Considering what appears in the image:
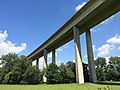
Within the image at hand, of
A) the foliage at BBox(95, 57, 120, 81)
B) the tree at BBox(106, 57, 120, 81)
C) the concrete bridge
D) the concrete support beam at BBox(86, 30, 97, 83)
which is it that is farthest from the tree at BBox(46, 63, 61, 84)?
the tree at BBox(106, 57, 120, 81)

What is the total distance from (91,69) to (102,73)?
48.3 m

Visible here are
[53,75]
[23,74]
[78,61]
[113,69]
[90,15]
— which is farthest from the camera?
[113,69]

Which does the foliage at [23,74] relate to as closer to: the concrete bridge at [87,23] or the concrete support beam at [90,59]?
the concrete bridge at [87,23]

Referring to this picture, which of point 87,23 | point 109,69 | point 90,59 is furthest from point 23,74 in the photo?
point 109,69

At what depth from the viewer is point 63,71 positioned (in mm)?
49156

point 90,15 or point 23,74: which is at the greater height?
point 90,15

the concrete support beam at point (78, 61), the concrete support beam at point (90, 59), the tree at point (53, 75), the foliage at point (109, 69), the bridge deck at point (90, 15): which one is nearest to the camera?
the bridge deck at point (90, 15)

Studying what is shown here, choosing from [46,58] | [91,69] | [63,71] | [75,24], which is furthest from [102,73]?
[75,24]

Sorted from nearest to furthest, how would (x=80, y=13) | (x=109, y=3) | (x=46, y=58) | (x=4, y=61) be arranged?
(x=109, y=3) < (x=80, y=13) < (x=4, y=61) < (x=46, y=58)

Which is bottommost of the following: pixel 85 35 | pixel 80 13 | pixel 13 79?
pixel 13 79

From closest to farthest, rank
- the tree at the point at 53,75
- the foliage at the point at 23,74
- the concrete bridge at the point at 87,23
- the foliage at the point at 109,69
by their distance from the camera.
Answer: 1. the concrete bridge at the point at 87,23
2. the tree at the point at 53,75
3. the foliage at the point at 23,74
4. the foliage at the point at 109,69

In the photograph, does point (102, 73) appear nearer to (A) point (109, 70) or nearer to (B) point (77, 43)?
(A) point (109, 70)

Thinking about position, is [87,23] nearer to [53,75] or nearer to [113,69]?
[53,75]

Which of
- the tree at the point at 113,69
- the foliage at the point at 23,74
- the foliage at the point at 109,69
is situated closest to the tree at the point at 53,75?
the foliage at the point at 23,74
